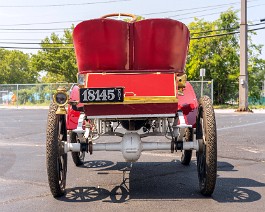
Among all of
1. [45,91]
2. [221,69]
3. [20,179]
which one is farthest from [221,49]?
[20,179]

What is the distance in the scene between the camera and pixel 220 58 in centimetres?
3534

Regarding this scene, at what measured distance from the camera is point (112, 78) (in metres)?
4.45

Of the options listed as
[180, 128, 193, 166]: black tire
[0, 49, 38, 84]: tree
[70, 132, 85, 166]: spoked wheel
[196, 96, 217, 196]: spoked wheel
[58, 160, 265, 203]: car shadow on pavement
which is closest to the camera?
[196, 96, 217, 196]: spoked wheel

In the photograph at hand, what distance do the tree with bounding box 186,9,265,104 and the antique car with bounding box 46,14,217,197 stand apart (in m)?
31.4

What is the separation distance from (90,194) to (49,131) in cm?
92

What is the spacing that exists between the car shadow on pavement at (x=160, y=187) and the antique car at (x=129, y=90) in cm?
25

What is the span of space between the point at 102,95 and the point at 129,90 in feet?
1.10

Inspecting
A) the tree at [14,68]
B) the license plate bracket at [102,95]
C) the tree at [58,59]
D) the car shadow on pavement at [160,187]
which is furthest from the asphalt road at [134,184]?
the tree at [14,68]

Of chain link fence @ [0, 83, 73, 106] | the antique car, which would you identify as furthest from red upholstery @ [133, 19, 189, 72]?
chain link fence @ [0, 83, 73, 106]

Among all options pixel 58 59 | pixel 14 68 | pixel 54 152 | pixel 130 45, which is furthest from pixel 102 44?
pixel 14 68

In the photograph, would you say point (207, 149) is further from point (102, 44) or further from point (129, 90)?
point (102, 44)

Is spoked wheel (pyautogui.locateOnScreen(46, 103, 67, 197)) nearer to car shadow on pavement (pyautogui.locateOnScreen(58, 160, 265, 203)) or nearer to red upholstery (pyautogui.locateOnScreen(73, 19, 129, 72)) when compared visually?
car shadow on pavement (pyautogui.locateOnScreen(58, 160, 265, 203))

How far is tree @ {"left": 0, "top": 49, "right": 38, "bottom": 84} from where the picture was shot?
7294 centimetres

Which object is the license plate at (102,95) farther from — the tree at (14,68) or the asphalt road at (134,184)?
the tree at (14,68)
